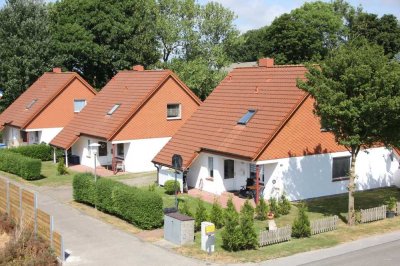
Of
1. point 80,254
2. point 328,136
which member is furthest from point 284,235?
point 328,136

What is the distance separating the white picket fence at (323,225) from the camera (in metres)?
22.1

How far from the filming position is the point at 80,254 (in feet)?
64.7

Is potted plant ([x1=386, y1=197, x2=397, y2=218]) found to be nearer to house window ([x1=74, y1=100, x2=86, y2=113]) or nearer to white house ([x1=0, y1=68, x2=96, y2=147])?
white house ([x1=0, y1=68, x2=96, y2=147])

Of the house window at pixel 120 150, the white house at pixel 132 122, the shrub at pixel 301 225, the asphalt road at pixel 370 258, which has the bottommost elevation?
the asphalt road at pixel 370 258

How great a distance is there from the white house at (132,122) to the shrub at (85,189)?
29.0ft

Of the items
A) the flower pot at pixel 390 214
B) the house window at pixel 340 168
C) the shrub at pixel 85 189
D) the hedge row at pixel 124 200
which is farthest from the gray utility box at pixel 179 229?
the house window at pixel 340 168

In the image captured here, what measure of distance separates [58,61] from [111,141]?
2098 cm

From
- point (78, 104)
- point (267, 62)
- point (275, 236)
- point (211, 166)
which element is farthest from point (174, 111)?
point (275, 236)

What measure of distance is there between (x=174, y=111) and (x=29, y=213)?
20362mm

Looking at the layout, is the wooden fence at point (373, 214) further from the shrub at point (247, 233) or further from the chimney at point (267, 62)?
the chimney at point (267, 62)

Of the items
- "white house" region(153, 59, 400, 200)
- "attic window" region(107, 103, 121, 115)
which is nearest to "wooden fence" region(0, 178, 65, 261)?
"white house" region(153, 59, 400, 200)

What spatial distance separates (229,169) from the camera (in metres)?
30.0

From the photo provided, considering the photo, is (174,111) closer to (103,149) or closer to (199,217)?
(103,149)

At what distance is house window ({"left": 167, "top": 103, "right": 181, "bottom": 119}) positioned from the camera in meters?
39.8
